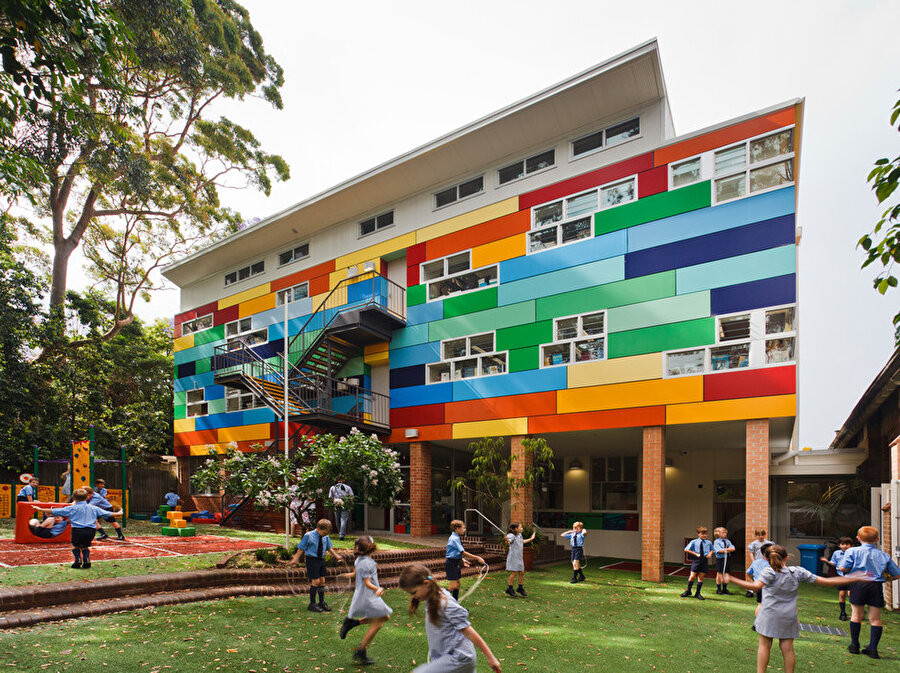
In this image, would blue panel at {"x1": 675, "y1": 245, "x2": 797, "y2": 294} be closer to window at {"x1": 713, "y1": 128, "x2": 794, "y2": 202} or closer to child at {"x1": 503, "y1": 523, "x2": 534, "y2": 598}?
window at {"x1": 713, "y1": 128, "x2": 794, "y2": 202}

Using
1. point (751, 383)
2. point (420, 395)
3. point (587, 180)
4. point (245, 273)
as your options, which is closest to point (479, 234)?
point (587, 180)

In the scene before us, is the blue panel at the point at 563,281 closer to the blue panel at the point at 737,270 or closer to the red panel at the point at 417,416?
the blue panel at the point at 737,270

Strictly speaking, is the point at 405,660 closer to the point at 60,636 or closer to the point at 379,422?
the point at 60,636

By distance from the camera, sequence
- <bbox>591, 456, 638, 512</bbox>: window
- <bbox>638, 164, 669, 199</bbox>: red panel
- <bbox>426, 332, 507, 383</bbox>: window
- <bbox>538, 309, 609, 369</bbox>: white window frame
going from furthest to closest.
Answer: <bbox>591, 456, 638, 512</bbox>: window
<bbox>426, 332, 507, 383</bbox>: window
<bbox>538, 309, 609, 369</bbox>: white window frame
<bbox>638, 164, 669, 199</bbox>: red panel

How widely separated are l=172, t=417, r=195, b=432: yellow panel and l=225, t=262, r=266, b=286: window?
6.54m

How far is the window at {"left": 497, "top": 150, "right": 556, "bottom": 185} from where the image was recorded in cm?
1814

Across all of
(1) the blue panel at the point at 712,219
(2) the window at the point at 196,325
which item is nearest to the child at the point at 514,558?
(1) the blue panel at the point at 712,219

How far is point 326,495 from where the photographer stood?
49.2ft

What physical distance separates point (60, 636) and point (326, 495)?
7.98 metres

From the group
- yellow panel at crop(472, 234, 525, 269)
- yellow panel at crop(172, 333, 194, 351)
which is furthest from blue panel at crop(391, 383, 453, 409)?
yellow panel at crop(172, 333, 194, 351)

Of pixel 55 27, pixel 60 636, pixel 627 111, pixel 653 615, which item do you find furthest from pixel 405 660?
pixel 627 111

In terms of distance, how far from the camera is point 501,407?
17.7 metres

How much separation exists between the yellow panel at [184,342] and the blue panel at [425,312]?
13.1m

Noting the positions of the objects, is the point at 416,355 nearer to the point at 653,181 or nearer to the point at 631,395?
the point at 631,395
